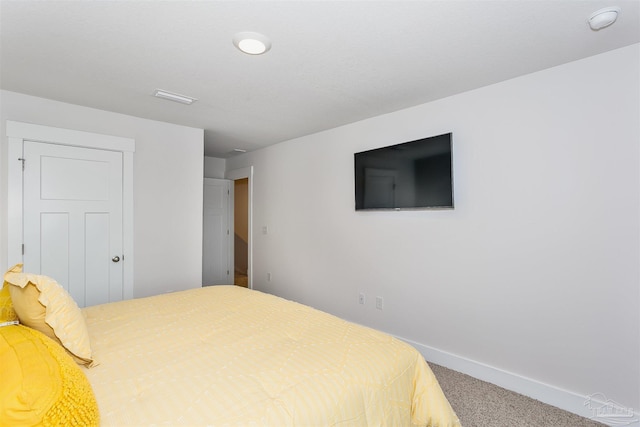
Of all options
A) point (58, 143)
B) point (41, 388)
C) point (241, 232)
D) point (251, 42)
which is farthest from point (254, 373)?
point (241, 232)

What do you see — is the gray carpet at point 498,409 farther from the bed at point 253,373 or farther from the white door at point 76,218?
the white door at point 76,218

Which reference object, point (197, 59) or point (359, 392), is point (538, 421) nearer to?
point (359, 392)

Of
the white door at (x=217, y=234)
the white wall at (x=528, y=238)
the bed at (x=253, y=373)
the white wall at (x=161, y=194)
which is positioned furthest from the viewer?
the white door at (x=217, y=234)

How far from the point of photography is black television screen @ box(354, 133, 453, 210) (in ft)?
8.93

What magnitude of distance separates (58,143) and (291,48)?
245 centimetres

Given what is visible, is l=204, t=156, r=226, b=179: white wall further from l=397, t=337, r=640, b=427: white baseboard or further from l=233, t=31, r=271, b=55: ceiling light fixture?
l=397, t=337, r=640, b=427: white baseboard

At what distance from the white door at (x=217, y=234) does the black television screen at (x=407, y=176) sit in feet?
9.67

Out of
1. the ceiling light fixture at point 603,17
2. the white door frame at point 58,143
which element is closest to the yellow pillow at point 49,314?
the white door frame at point 58,143

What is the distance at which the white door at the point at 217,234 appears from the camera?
213 inches

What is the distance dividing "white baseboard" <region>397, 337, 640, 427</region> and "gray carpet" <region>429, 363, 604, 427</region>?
4cm

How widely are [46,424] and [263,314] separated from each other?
1318 mm

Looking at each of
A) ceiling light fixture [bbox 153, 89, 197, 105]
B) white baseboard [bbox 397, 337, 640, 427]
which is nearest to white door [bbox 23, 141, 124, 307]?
ceiling light fixture [bbox 153, 89, 197, 105]

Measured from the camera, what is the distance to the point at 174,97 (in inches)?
110

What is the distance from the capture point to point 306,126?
3.75m
